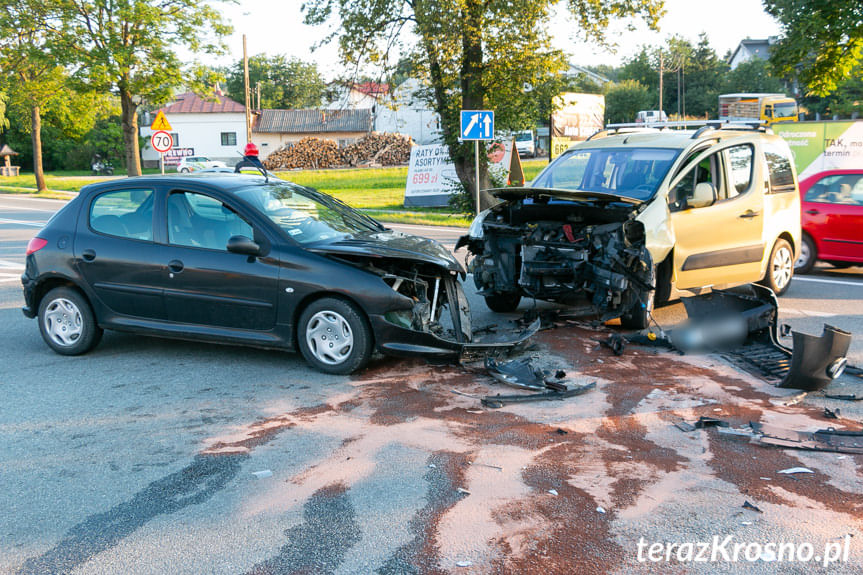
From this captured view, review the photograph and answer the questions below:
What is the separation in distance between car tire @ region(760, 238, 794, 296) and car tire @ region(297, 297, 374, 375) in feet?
18.6

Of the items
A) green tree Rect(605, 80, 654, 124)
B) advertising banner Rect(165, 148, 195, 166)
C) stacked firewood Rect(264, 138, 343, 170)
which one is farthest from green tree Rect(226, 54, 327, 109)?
green tree Rect(605, 80, 654, 124)

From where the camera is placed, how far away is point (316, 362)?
6.44 m

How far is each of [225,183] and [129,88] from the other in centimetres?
2682

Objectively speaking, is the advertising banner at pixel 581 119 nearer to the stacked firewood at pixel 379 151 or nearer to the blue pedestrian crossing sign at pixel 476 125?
the stacked firewood at pixel 379 151

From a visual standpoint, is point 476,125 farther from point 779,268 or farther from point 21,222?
point 21,222

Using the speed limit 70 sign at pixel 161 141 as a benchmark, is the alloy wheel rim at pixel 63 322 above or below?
below

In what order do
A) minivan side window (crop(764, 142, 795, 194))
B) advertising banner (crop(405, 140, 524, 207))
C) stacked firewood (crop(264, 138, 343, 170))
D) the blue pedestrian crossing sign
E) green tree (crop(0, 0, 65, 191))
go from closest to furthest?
1. minivan side window (crop(764, 142, 795, 194))
2. the blue pedestrian crossing sign
3. advertising banner (crop(405, 140, 524, 207))
4. green tree (crop(0, 0, 65, 191))
5. stacked firewood (crop(264, 138, 343, 170))

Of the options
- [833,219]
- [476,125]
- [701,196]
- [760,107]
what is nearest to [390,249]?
[701,196]

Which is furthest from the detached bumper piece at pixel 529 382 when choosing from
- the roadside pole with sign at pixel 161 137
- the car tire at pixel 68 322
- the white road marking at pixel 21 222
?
the roadside pole with sign at pixel 161 137

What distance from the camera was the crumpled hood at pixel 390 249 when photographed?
6387mm

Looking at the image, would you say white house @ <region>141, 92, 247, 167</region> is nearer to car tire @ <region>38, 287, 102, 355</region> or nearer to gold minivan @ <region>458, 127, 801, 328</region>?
gold minivan @ <region>458, 127, 801, 328</region>

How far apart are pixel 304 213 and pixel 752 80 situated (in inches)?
2879

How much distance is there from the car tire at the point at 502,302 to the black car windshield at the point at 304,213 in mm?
1740

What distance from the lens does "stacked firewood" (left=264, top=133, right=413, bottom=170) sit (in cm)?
5628
